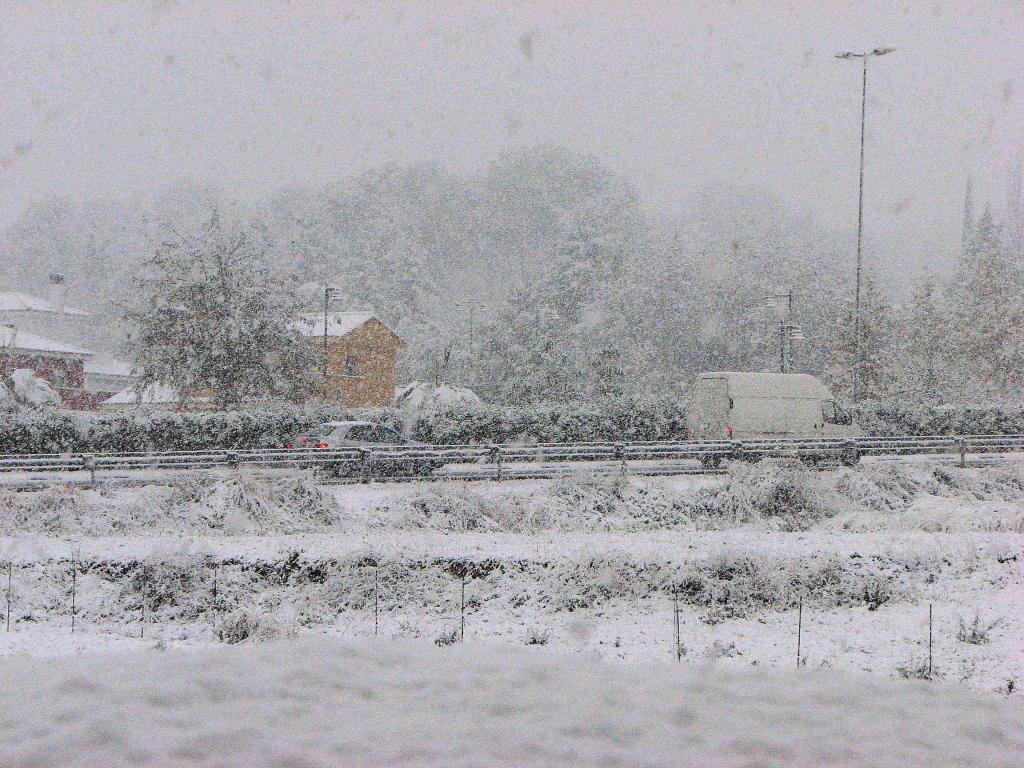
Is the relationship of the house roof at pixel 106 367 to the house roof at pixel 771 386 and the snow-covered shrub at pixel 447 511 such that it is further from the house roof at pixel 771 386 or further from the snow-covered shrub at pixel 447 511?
the snow-covered shrub at pixel 447 511

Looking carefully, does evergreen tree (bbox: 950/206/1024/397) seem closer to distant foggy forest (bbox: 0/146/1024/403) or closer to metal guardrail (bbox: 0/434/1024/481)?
distant foggy forest (bbox: 0/146/1024/403)

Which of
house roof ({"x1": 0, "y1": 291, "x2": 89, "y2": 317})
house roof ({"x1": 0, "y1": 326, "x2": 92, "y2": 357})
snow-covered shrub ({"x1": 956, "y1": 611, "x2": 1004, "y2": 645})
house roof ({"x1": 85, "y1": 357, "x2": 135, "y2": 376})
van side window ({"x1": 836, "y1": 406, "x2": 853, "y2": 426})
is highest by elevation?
house roof ({"x1": 0, "y1": 291, "x2": 89, "y2": 317})

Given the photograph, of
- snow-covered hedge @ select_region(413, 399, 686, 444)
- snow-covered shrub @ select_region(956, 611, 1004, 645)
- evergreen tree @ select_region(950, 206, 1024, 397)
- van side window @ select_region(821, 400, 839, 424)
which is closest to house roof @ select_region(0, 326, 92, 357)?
snow-covered hedge @ select_region(413, 399, 686, 444)

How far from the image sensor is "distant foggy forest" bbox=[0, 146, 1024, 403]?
2346 inches

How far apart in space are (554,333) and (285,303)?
94.2 ft

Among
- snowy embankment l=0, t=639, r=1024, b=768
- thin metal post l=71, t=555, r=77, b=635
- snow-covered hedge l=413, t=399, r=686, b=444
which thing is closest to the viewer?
snowy embankment l=0, t=639, r=1024, b=768

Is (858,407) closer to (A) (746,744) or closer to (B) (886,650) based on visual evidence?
(B) (886,650)

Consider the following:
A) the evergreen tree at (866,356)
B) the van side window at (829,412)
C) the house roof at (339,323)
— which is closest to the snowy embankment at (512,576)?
the van side window at (829,412)

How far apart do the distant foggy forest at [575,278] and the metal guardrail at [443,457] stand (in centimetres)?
1668

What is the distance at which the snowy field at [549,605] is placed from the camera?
2.69 m

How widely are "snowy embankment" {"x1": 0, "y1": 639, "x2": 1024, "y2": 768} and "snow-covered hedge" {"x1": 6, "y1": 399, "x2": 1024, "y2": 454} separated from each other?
2808 cm

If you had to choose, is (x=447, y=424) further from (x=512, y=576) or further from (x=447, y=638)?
(x=447, y=638)

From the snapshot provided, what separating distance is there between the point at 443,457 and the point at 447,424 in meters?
6.93

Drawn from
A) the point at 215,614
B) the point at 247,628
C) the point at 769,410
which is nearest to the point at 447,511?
the point at 215,614
